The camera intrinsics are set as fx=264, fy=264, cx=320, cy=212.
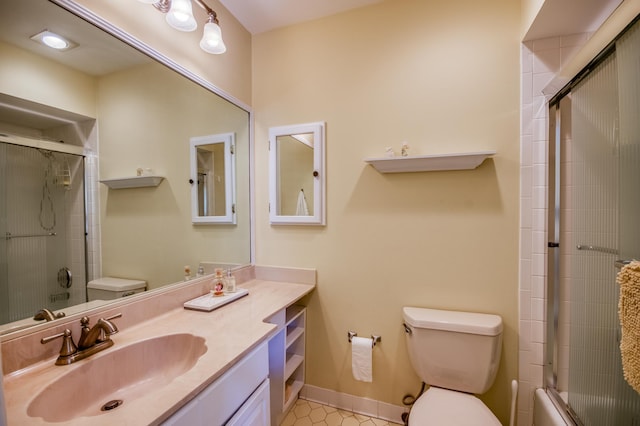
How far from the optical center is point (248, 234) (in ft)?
6.41

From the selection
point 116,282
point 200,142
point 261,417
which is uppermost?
point 200,142

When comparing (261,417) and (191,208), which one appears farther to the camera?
(191,208)

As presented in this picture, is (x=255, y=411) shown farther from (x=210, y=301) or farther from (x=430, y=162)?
(x=430, y=162)

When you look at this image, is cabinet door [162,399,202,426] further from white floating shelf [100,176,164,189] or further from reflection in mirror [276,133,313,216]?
reflection in mirror [276,133,313,216]

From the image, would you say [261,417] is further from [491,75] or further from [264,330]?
[491,75]

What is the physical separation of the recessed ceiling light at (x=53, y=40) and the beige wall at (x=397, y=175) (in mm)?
1062

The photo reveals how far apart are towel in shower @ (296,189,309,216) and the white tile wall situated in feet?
4.07

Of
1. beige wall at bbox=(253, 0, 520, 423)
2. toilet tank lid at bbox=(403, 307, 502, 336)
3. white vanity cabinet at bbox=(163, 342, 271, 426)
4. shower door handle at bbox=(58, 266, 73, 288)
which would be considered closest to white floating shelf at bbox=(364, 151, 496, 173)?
beige wall at bbox=(253, 0, 520, 423)

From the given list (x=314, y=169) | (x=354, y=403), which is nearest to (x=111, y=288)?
(x=314, y=169)

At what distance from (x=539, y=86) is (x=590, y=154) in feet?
1.45

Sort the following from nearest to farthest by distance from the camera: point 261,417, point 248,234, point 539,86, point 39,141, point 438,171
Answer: point 39,141, point 261,417, point 539,86, point 438,171, point 248,234

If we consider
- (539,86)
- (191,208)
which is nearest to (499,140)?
(539,86)

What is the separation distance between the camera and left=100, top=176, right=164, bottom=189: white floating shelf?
1214 millimetres

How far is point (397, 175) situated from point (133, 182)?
1445 millimetres
